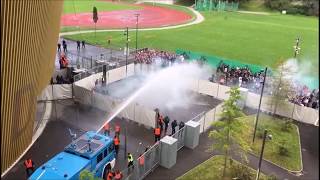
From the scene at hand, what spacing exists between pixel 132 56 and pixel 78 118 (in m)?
15.0

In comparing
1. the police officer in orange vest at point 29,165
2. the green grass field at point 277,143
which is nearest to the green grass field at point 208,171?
the green grass field at point 277,143

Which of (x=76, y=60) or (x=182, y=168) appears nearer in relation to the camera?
(x=182, y=168)

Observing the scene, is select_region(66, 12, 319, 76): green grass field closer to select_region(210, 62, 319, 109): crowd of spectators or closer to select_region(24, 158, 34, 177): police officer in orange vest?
select_region(210, 62, 319, 109): crowd of spectators

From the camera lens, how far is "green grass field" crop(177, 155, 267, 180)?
19578 mm

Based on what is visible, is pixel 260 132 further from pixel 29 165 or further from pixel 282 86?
pixel 29 165

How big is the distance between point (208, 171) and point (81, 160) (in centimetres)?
671

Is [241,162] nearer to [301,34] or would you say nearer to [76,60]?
[76,60]

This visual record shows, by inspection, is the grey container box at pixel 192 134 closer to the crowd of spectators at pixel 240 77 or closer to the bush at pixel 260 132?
the bush at pixel 260 132

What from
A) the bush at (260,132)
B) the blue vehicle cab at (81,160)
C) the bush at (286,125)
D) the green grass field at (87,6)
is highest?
the green grass field at (87,6)

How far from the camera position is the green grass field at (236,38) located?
1857 inches

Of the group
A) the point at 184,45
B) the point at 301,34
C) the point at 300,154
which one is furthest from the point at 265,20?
the point at 300,154

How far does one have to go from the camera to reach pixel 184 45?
5009 cm

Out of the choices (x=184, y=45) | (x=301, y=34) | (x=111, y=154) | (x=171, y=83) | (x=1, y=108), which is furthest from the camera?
(x=301, y=34)

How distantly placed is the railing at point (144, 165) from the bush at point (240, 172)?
12.8 feet
